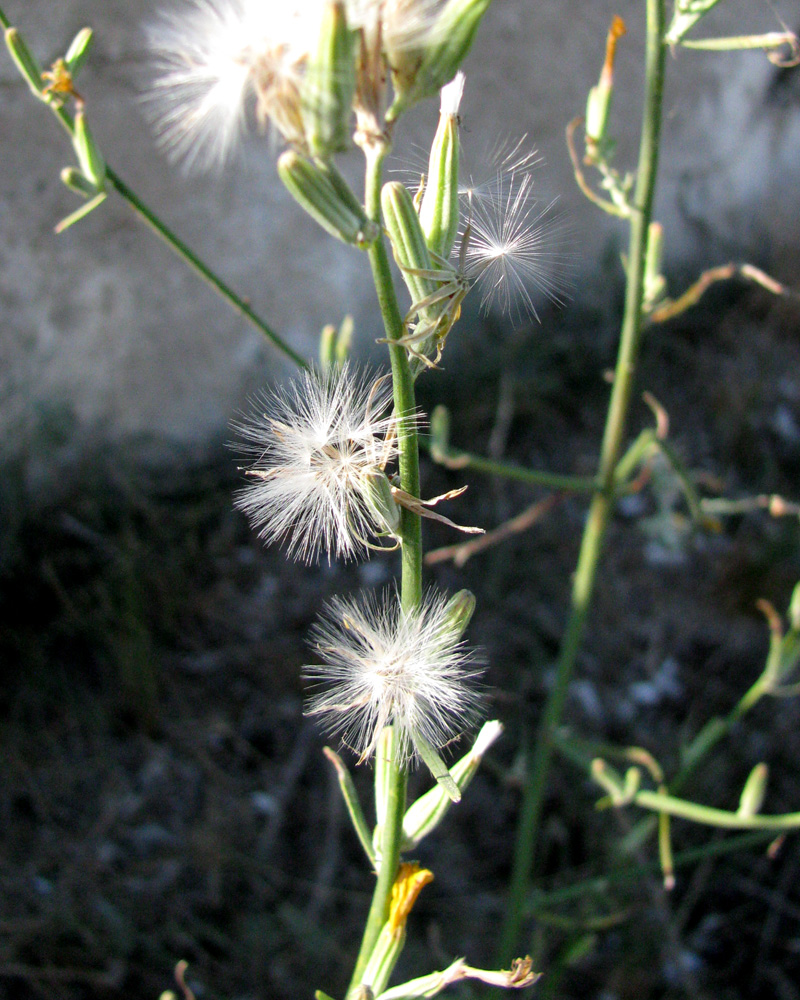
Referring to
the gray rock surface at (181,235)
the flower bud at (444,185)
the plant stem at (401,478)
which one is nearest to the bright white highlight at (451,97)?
the flower bud at (444,185)

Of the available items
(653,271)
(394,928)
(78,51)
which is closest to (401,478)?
(394,928)

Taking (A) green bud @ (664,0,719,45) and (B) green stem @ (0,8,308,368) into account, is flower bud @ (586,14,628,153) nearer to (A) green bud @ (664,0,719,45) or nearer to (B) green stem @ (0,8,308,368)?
(A) green bud @ (664,0,719,45)


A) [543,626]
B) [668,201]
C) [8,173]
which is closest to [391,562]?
[543,626]

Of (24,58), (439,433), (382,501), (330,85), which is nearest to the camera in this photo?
(330,85)

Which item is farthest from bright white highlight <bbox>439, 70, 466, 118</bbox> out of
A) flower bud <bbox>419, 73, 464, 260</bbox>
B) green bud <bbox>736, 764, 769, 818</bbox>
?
green bud <bbox>736, 764, 769, 818</bbox>

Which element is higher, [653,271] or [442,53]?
[442,53]

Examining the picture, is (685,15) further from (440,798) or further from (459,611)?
(440,798)

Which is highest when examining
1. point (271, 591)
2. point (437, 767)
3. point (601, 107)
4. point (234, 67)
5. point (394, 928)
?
point (234, 67)
